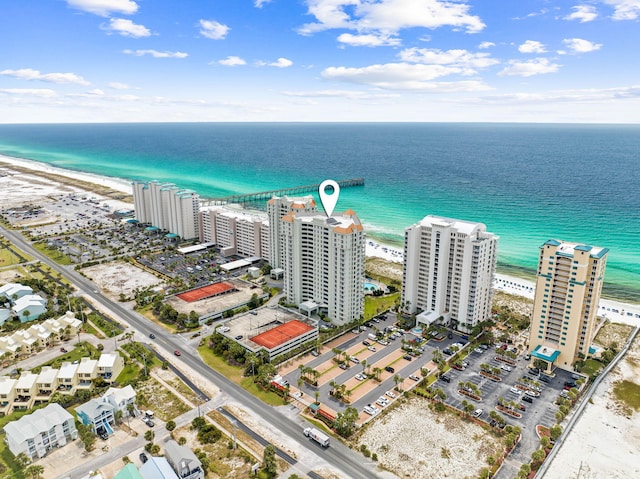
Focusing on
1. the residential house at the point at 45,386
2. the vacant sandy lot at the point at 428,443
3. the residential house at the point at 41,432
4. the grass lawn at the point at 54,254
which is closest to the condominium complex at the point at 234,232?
the grass lawn at the point at 54,254

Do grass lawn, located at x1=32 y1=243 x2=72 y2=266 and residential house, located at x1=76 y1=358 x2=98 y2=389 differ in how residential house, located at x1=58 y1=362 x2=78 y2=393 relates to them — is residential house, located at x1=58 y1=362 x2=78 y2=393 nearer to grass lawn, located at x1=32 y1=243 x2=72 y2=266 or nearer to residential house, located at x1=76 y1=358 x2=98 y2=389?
residential house, located at x1=76 y1=358 x2=98 y2=389

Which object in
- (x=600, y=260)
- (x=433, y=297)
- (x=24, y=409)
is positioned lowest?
(x=24, y=409)

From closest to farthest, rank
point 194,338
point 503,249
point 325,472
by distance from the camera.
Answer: point 325,472 → point 194,338 → point 503,249

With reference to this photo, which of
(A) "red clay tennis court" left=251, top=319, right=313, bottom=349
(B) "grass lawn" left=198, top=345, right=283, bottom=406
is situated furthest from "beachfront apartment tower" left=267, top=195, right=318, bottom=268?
(B) "grass lawn" left=198, top=345, right=283, bottom=406

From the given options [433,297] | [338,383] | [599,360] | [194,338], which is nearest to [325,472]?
[338,383]

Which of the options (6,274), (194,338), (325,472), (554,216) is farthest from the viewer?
(554,216)

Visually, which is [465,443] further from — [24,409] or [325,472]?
[24,409]

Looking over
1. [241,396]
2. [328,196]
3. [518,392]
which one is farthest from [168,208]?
[518,392]
